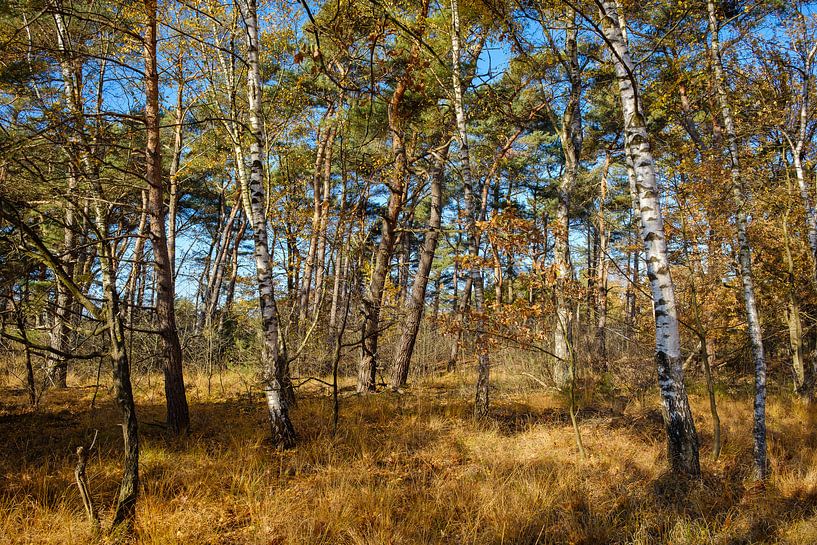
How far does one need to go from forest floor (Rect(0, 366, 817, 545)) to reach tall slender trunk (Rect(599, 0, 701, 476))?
1.47ft

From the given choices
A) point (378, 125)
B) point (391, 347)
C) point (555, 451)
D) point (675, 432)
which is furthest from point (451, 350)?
point (675, 432)

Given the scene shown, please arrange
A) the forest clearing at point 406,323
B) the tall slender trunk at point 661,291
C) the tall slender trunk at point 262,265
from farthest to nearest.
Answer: the tall slender trunk at point 262,265
the tall slender trunk at point 661,291
the forest clearing at point 406,323

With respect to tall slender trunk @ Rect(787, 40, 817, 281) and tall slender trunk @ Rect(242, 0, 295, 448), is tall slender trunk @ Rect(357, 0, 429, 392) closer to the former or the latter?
tall slender trunk @ Rect(242, 0, 295, 448)

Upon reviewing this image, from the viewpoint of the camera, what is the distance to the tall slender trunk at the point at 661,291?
417 centimetres

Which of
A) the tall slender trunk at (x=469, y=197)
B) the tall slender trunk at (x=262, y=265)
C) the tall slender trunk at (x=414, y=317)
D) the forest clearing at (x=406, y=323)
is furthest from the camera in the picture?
the tall slender trunk at (x=414, y=317)

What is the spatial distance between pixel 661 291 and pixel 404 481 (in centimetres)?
343

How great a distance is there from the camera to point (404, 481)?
446 centimetres

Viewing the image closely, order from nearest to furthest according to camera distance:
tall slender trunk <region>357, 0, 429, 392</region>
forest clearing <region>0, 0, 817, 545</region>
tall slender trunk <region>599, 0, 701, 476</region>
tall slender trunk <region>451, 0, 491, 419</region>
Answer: forest clearing <region>0, 0, 817, 545</region> → tall slender trunk <region>599, 0, 701, 476</region> → tall slender trunk <region>451, 0, 491, 419</region> → tall slender trunk <region>357, 0, 429, 392</region>

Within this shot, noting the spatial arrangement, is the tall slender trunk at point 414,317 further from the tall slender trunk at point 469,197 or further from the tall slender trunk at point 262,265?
the tall slender trunk at point 262,265

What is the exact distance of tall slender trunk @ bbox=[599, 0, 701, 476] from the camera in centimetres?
417

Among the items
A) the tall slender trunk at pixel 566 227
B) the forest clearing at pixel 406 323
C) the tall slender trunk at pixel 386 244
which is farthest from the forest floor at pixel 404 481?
the tall slender trunk at pixel 386 244

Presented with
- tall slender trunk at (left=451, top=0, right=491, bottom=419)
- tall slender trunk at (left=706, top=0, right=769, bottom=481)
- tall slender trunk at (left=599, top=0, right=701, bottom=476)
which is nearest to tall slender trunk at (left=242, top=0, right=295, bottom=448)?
tall slender trunk at (left=451, top=0, right=491, bottom=419)

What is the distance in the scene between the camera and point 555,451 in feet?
17.6

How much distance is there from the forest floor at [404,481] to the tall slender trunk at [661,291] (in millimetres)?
449
